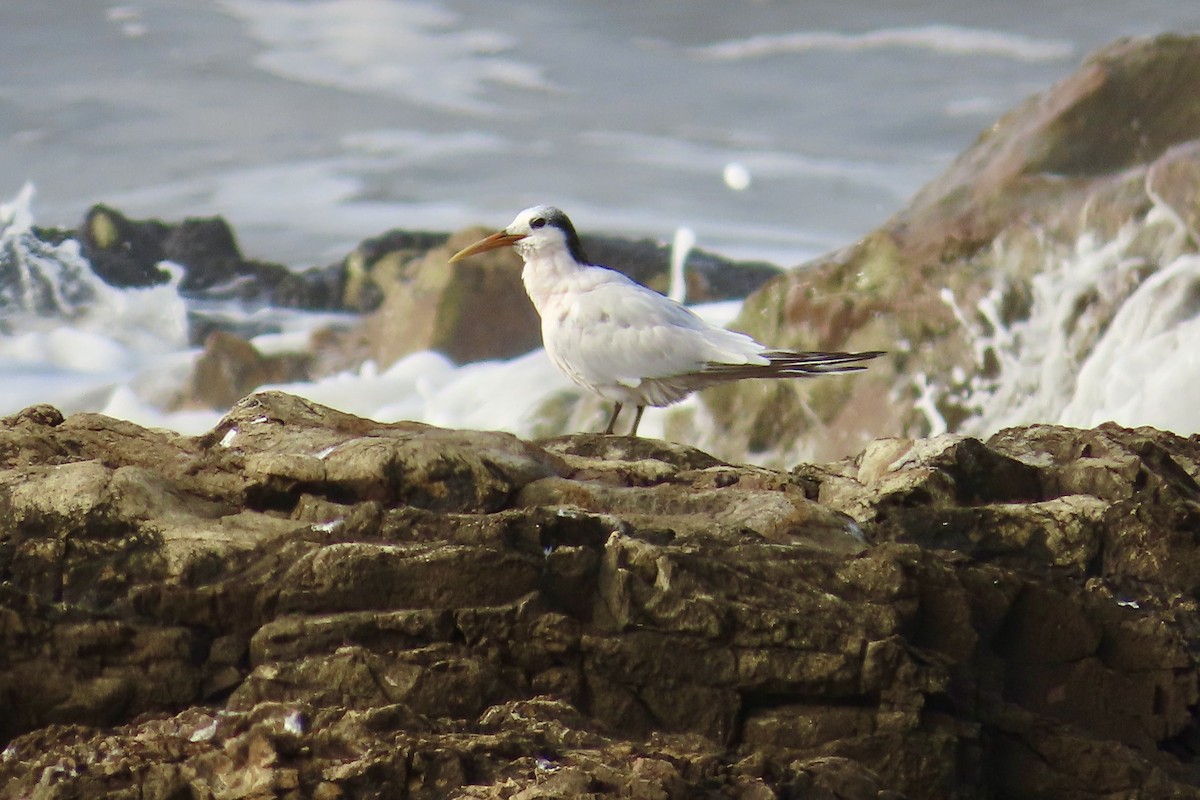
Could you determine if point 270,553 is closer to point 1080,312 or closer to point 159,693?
point 159,693

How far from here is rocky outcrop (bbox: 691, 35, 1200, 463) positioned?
488 inches

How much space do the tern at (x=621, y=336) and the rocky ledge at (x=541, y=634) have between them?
2.33 meters

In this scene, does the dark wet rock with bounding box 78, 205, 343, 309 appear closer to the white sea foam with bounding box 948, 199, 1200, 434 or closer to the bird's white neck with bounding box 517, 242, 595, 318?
the white sea foam with bounding box 948, 199, 1200, 434

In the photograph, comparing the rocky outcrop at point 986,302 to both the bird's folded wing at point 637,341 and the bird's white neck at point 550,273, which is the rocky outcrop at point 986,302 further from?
the bird's folded wing at point 637,341

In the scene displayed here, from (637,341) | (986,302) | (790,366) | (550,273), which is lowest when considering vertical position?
(790,366)

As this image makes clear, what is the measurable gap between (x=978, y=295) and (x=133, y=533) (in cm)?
926

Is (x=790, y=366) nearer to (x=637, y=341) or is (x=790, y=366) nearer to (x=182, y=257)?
(x=637, y=341)

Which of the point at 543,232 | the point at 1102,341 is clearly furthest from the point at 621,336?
the point at 1102,341

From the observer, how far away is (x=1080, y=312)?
12500mm

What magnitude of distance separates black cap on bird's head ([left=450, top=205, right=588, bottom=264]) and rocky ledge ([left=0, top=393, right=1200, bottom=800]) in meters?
3.20

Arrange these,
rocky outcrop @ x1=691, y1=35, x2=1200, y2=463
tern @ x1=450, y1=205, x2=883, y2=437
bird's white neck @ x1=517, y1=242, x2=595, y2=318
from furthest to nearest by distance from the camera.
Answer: rocky outcrop @ x1=691, y1=35, x2=1200, y2=463 < bird's white neck @ x1=517, y1=242, x2=595, y2=318 < tern @ x1=450, y1=205, x2=883, y2=437

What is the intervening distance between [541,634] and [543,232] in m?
4.28

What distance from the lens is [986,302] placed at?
12.6m

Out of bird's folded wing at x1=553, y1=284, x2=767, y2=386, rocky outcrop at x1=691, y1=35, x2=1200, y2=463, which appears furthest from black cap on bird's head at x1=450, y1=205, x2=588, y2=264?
rocky outcrop at x1=691, y1=35, x2=1200, y2=463
